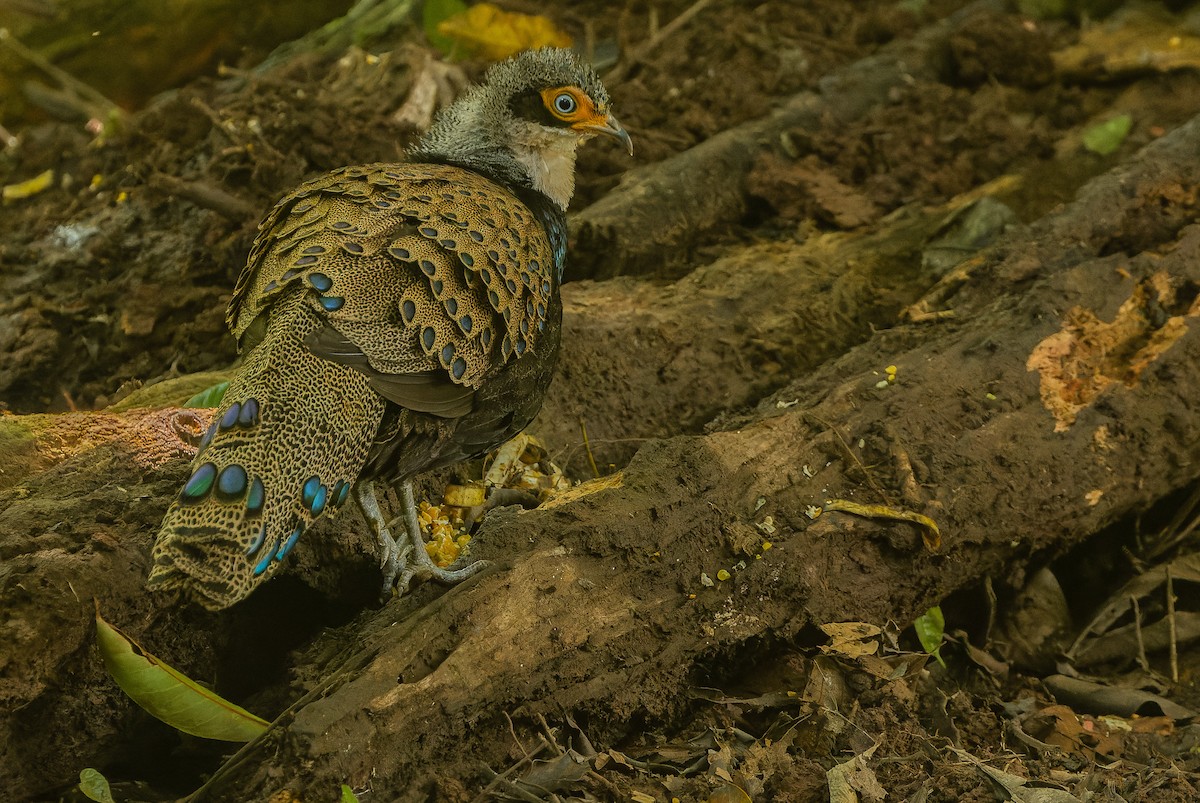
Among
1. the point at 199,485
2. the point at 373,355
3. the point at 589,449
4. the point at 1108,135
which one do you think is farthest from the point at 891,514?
the point at 1108,135

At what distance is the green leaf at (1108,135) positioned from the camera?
5.40 meters

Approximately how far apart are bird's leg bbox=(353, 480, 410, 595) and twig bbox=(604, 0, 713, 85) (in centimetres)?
360

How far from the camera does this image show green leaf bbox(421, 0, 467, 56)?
19.1 feet

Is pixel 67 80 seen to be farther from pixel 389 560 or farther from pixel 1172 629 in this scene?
pixel 1172 629

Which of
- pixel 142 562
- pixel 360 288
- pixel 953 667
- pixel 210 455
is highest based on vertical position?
pixel 360 288

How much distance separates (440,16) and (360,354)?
3617 millimetres

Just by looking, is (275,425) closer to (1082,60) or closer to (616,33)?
(616,33)

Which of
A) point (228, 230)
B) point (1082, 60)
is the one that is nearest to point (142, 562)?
point (228, 230)

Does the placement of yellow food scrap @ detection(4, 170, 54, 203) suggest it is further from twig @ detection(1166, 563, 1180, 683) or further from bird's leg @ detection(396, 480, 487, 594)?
twig @ detection(1166, 563, 1180, 683)

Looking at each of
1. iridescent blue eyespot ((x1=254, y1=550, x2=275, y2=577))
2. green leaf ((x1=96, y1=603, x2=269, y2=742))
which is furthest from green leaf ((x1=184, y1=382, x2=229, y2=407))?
iridescent blue eyespot ((x1=254, y1=550, x2=275, y2=577))

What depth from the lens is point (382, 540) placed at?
324cm

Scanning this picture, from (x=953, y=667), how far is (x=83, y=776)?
103 inches

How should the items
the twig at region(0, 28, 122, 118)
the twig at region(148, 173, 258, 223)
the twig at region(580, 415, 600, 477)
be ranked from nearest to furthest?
the twig at region(580, 415, 600, 477), the twig at region(148, 173, 258, 223), the twig at region(0, 28, 122, 118)

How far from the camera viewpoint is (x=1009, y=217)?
4816 mm
